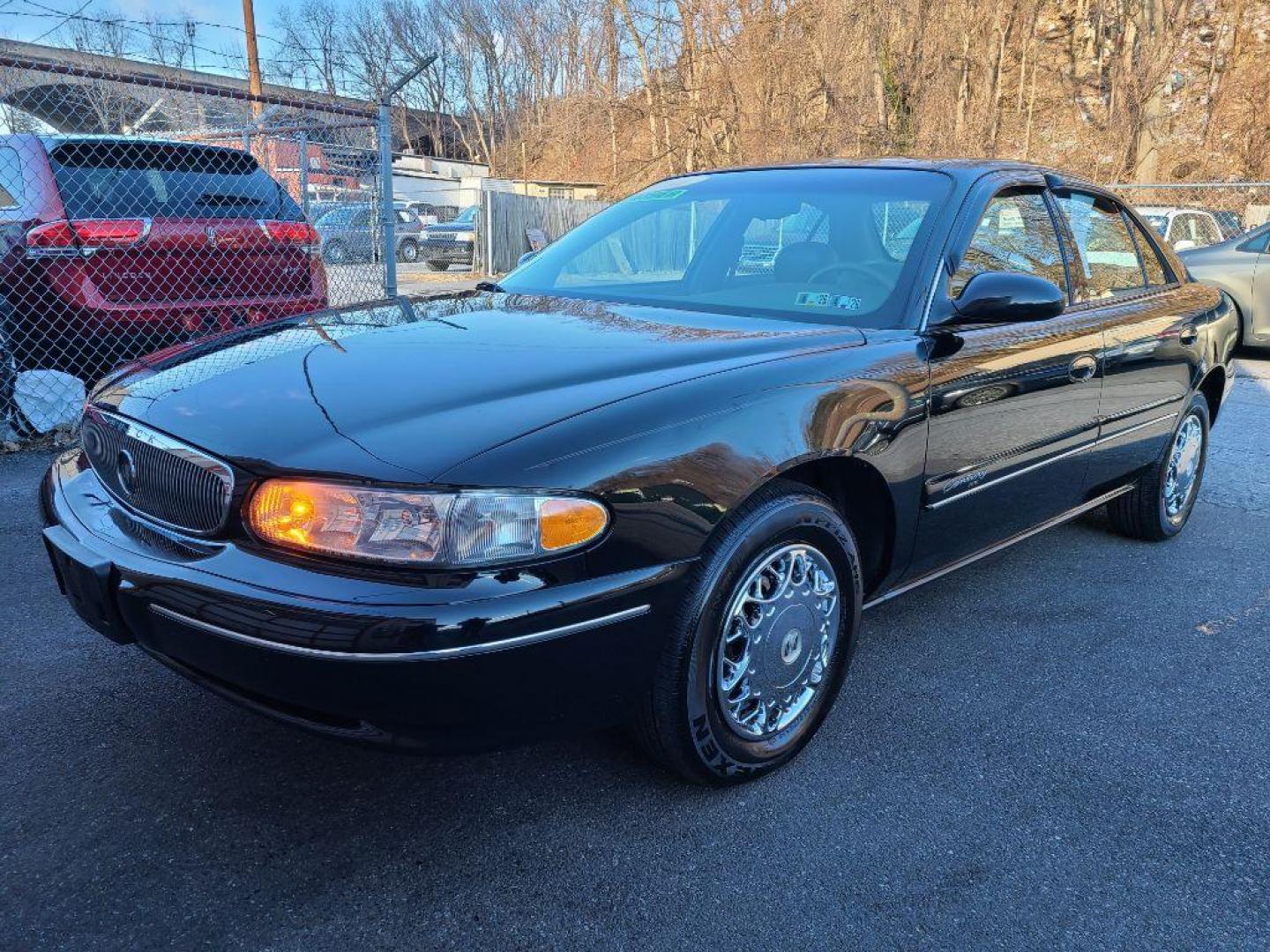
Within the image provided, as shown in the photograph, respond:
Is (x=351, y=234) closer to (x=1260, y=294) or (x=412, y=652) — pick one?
(x=412, y=652)

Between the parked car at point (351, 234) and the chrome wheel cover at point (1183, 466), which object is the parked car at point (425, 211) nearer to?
the parked car at point (351, 234)

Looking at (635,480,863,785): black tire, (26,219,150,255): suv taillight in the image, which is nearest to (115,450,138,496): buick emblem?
(635,480,863,785): black tire

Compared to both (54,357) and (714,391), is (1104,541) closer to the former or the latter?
(714,391)

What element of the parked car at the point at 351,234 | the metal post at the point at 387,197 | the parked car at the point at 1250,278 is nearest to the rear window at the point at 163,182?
the metal post at the point at 387,197

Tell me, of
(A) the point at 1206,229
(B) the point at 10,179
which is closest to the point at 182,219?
(B) the point at 10,179

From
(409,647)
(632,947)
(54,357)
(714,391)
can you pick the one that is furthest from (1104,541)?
(54,357)

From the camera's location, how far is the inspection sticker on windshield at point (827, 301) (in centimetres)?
280

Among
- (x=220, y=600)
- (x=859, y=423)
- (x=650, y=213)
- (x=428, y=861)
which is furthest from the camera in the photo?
(x=650, y=213)

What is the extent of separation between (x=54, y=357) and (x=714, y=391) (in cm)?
467

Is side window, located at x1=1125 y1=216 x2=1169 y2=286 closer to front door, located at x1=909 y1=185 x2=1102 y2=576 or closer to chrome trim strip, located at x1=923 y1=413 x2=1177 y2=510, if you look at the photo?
chrome trim strip, located at x1=923 y1=413 x2=1177 y2=510

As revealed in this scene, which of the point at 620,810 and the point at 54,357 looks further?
the point at 54,357

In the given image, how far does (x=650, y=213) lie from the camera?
11.7 feet

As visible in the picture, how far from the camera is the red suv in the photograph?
5035mm

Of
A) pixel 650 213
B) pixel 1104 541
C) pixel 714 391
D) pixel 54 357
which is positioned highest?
pixel 650 213
